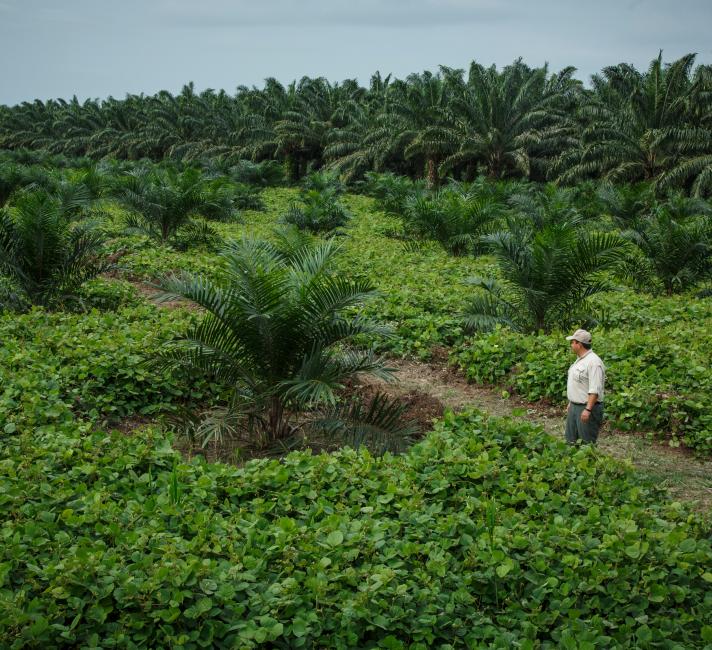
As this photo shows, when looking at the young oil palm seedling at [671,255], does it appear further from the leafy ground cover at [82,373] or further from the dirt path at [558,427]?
the leafy ground cover at [82,373]

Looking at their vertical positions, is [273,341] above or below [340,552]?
above

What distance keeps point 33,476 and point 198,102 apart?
42.6 meters

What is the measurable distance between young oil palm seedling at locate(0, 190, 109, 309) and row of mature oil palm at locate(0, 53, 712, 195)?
709 inches

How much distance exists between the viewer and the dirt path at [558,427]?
6168 millimetres

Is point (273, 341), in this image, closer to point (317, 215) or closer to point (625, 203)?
point (317, 215)

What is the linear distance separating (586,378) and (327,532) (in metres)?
2.94

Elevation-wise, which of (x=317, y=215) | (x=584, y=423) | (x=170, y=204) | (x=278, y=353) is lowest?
(x=584, y=423)

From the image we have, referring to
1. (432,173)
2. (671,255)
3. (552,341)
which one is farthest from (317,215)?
(552,341)

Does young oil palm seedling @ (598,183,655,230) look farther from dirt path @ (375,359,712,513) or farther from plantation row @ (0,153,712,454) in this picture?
dirt path @ (375,359,712,513)

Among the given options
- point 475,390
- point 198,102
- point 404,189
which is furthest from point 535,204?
point 198,102

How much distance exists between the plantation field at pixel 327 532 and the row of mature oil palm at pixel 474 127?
59.4 feet

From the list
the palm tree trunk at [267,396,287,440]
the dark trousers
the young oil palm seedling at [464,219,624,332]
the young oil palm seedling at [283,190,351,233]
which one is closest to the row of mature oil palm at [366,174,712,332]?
the young oil palm seedling at [464,219,624,332]

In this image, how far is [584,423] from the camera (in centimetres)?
618

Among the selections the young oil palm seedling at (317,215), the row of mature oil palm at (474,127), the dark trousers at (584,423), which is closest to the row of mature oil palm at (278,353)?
the dark trousers at (584,423)
